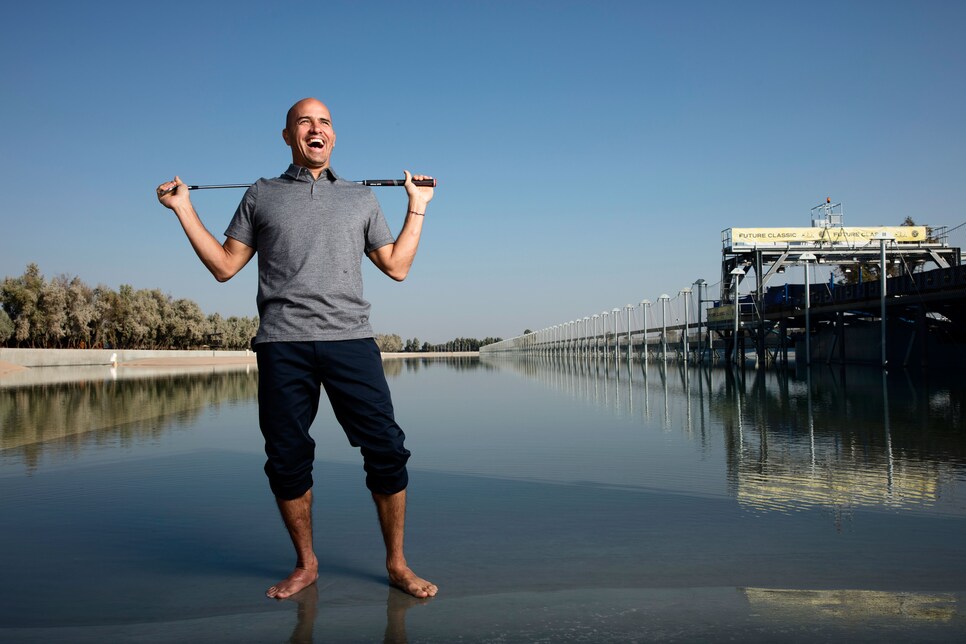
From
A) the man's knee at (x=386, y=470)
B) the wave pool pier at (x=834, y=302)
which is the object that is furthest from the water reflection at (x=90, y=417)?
the wave pool pier at (x=834, y=302)

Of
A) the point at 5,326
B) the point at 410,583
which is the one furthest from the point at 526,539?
the point at 5,326

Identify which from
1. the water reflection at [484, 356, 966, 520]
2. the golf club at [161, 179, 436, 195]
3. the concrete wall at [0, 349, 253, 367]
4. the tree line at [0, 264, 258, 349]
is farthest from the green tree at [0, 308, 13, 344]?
the golf club at [161, 179, 436, 195]

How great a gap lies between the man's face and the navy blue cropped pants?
2.44 feet

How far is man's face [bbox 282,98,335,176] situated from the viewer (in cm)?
276

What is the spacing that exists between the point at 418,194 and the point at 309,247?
503mm

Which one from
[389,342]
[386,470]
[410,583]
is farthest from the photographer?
[389,342]

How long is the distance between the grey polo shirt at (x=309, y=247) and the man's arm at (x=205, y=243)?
0.18 feet

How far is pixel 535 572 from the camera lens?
2.70 m

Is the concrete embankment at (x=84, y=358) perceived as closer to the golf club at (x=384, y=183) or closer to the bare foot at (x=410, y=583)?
the golf club at (x=384, y=183)

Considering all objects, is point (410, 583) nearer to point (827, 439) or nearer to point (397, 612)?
point (397, 612)

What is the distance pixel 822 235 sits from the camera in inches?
1203

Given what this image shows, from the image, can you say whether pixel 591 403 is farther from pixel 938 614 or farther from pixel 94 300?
pixel 94 300

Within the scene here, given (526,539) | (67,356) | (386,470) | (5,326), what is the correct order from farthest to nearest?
(67,356) → (5,326) → (526,539) → (386,470)

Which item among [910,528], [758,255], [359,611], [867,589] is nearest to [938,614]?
[867,589]
